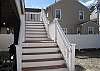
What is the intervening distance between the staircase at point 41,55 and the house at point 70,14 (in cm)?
1663

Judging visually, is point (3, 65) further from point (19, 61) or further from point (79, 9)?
point (79, 9)

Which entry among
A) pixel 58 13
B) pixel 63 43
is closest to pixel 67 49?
pixel 63 43

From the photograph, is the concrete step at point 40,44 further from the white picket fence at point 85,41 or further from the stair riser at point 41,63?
the white picket fence at point 85,41

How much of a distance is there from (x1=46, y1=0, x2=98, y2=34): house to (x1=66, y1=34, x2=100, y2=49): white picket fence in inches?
258

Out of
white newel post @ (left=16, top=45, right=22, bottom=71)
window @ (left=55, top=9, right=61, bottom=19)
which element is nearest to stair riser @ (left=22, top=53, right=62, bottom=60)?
white newel post @ (left=16, top=45, right=22, bottom=71)

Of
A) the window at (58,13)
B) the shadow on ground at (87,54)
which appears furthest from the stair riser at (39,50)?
the window at (58,13)

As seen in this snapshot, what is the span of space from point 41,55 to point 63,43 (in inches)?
44.7

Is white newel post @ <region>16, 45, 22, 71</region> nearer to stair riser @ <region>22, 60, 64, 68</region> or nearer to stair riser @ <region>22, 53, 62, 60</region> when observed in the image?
stair riser @ <region>22, 60, 64, 68</region>

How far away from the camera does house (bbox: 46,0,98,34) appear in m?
26.7

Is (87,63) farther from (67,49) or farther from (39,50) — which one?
(39,50)

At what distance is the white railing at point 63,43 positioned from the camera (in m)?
7.62

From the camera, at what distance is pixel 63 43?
8398 millimetres

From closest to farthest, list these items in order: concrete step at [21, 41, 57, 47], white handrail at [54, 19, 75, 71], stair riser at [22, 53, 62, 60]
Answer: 1. white handrail at [54, 19, 75, 71]
2. stair riser at [22, 53, 62, 60]
3. concrete step at [21, 41, 57, 47]

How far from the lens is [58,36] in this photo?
9219 millimetres
